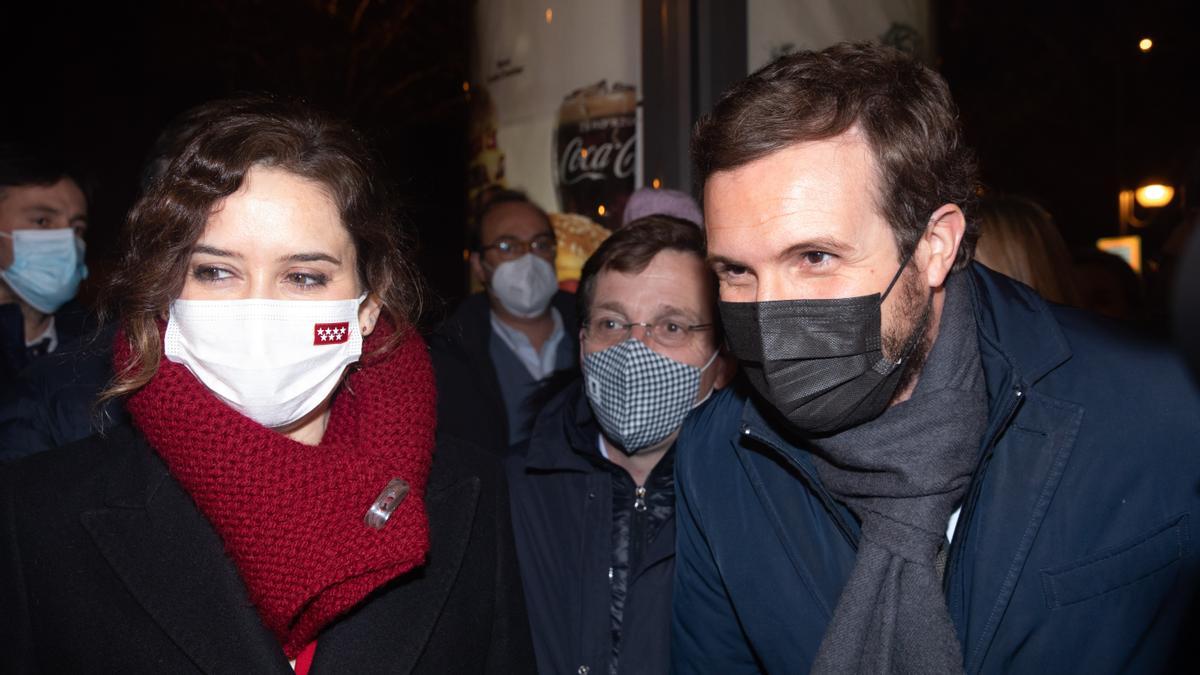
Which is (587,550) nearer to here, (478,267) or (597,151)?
(478,267)

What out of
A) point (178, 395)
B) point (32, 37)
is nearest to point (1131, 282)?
point (178, 395)

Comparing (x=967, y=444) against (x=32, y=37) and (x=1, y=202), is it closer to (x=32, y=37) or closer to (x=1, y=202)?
(x=1, y=202)

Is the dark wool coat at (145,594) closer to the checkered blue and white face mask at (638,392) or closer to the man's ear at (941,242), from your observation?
the checkered blue and white face mask at (638,392)

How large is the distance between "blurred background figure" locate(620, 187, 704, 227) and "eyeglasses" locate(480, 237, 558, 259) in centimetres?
71

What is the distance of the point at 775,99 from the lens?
212 centimetres

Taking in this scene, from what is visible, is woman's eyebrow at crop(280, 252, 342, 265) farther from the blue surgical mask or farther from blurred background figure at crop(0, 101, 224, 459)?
the blue surgical mask

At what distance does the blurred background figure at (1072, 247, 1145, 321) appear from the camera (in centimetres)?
558

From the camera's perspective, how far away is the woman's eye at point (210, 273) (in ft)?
6.66

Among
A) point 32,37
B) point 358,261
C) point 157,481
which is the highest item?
point 32,37

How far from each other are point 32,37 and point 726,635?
11544mm

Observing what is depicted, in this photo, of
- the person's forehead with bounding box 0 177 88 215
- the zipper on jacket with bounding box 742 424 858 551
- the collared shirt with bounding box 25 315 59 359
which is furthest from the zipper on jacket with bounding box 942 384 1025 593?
the person's forehead with bounding box 0 177 88 215

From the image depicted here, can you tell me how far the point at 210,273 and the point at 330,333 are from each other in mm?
282

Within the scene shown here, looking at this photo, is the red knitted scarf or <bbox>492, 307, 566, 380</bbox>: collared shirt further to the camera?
→ <bbox>492, 307, 566, 380</bbox>: collared shirt

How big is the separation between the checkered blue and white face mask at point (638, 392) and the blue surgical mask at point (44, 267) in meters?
2.39
